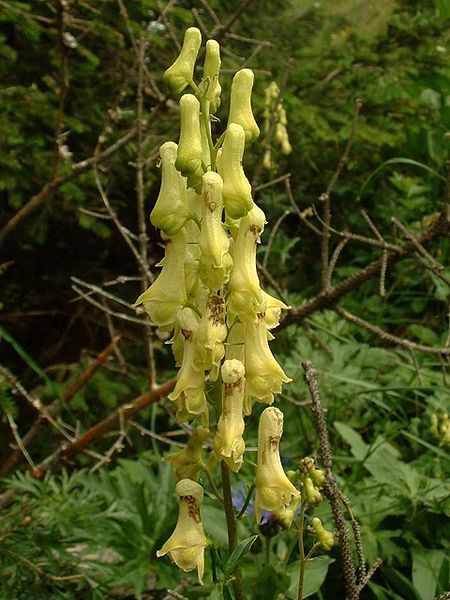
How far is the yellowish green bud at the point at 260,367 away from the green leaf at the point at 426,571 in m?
0.84

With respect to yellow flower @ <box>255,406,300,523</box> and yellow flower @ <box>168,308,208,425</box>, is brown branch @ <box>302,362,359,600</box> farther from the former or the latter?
yellow flower @ <box>168,308,208,425</box>

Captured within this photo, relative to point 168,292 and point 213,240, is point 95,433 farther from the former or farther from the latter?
point 213,240

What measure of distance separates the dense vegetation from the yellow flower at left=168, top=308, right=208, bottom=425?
1.09ft

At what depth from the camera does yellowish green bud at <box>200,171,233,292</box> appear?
125cm

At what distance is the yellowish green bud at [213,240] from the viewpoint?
125 centimetres

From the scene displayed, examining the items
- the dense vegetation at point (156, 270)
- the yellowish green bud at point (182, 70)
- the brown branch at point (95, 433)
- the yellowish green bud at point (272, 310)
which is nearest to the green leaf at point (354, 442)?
the dense vegetation at point (156, 270)

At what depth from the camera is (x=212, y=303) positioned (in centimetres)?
127

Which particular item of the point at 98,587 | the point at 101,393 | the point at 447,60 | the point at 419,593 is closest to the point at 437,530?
the point at 419,593

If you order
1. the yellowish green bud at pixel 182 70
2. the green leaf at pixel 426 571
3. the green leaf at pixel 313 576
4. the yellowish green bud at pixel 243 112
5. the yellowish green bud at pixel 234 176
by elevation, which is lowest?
the green leaf at pixel 426 571

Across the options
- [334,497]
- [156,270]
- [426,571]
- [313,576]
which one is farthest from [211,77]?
[156,270]

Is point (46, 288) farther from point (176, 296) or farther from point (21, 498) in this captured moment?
point (176, 296)

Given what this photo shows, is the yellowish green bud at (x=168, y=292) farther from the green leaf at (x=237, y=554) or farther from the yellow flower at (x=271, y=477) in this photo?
the green leaf at (x=237, y=554)

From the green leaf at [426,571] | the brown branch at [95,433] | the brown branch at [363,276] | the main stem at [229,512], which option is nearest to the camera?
the main stem at [229,512]

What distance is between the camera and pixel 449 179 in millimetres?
1992
